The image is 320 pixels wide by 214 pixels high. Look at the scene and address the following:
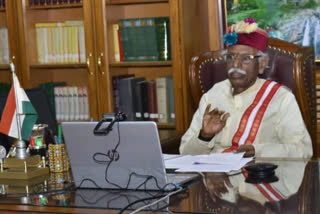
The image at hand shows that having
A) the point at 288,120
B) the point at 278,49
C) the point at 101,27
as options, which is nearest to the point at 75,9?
the point at 101,27

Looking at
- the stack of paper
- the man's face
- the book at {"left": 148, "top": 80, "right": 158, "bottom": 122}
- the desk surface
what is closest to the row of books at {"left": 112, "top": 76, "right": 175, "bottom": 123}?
the book at {"left": 148, "top": 80, "right": 158, "bottom": 122}

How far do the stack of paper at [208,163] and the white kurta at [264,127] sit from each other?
412mm

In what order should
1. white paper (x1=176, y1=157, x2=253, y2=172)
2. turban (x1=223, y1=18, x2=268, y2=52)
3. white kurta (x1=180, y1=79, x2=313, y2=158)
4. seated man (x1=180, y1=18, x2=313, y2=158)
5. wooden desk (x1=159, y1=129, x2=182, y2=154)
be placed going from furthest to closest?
wooden desk (x1=159, y1=129, x2=182, y2=154)
turban (x1=223, y1=18, x2=268, y2=52)
seated man (x1=180, y1=18, x2=313, y2=158)
white kurta (x1=180, y1=79, x2=313, y2=158)
white paper (x1=176, y1=157, x2=253, y2=172)

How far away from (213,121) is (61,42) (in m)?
2.08

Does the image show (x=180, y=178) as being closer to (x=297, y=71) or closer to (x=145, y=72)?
(x=297, y=71)

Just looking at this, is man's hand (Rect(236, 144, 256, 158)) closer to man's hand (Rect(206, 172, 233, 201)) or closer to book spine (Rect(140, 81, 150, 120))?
man's hand (Rect(206, 172, 233, 201))

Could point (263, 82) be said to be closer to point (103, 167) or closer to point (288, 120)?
point (288, 120)

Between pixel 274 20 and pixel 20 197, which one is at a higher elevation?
pixel 274 20

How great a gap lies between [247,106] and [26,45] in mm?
2154

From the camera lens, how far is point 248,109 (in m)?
3.38

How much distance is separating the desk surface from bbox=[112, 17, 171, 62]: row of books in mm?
2162

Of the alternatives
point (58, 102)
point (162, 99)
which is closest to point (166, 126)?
point (162, 99)

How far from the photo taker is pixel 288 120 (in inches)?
127

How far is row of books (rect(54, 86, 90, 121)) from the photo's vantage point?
484cm
